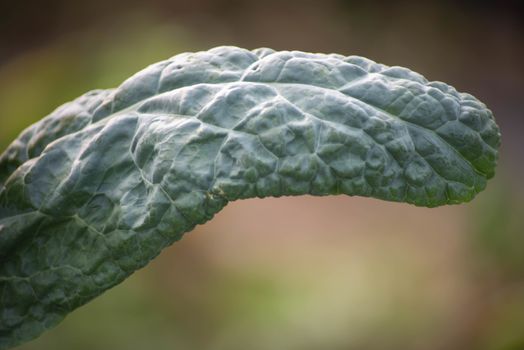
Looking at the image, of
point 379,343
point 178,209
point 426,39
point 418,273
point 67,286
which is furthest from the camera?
point 426,39

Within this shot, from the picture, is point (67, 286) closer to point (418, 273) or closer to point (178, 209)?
point (178, 209)

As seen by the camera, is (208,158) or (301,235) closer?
(208,158)

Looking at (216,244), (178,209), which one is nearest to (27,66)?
(216,244)

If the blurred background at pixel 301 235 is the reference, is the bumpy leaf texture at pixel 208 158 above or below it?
above

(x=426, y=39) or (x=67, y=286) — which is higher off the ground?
(x=67, y=286)

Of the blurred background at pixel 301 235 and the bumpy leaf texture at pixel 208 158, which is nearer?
the bumpy leaf texture at pixel 208 158
